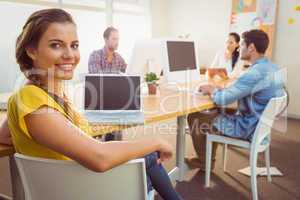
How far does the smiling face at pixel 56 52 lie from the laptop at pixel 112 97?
600 mm

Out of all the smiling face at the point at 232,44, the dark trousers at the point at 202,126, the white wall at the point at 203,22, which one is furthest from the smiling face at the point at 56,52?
the white wall at the point at 203,22

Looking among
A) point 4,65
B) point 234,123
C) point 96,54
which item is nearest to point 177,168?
point 234,123

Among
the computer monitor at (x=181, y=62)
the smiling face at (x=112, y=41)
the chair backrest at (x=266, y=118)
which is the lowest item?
the chair backrest at (x=266, y=118)

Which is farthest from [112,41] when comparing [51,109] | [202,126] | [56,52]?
[51,109]

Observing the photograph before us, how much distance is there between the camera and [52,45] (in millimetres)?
1017

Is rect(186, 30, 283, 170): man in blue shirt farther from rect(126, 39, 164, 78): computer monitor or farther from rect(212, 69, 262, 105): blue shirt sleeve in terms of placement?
rect(126, 39, 164, 78): computer monitor

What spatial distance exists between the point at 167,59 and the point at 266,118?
3.08 ft

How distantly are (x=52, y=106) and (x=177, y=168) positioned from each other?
1773 millimetres

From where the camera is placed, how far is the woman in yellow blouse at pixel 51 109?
0.86m

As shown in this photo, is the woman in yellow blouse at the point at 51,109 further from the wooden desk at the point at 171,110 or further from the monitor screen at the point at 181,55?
the monitor screen at the point at 181,55

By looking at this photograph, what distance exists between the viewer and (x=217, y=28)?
203 inches

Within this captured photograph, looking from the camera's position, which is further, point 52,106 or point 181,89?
point 181,89

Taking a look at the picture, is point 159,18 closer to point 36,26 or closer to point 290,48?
point 290,48

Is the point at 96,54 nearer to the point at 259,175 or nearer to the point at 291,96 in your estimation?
the point at 259,175
